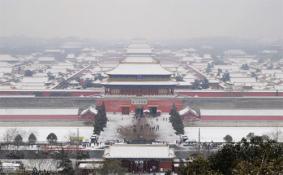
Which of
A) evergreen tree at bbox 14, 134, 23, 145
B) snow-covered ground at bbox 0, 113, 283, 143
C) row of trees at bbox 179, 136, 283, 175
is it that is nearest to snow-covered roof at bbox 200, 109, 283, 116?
snow-covered ground at bbox 0, 113, 283, 143

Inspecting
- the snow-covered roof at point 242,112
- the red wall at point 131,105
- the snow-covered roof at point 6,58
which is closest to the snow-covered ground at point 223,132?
the snow-covered roof at point 242,112

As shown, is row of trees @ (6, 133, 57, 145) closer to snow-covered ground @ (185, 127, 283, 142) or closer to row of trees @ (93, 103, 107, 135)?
row of trees @ (93, 103, 107, 135)

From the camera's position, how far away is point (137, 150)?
1167 cm

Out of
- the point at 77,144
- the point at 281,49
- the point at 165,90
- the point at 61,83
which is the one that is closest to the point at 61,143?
the point at 77,144

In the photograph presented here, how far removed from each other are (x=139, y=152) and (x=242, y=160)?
4540 mm

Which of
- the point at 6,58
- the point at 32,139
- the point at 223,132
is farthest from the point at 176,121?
the point at 6,58

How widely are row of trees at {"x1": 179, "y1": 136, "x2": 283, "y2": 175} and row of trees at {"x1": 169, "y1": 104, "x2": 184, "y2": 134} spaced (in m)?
6.88

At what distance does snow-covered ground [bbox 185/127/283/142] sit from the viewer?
563 inches

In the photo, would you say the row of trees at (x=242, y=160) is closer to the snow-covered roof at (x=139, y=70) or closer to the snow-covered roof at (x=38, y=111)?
the snow-covered roof at (x=38, y=111)

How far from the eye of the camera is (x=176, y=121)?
15188 millimetres

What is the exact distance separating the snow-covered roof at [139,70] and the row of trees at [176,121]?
2735 mm

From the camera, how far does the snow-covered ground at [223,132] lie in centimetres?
1430

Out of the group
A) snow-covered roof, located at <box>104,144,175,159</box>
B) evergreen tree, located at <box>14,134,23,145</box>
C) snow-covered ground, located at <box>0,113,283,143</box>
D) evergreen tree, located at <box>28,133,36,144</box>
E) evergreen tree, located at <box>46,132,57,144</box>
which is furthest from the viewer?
snow-covered ground, located at <box>0,113,283,143</box>

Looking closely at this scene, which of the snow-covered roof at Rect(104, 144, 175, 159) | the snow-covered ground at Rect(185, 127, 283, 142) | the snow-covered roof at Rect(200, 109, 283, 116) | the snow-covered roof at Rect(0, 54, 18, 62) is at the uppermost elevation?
the snow-covered roof at Rect(0, 54, 18, 62)
